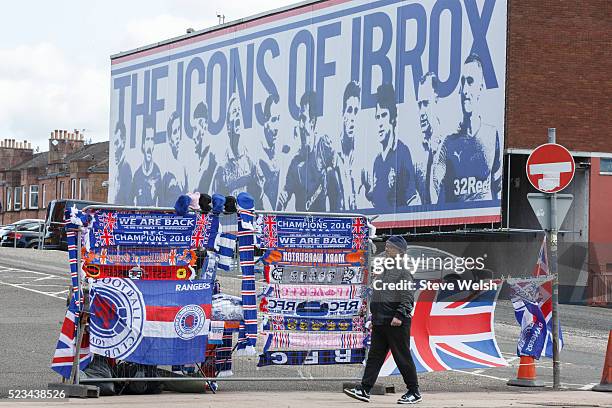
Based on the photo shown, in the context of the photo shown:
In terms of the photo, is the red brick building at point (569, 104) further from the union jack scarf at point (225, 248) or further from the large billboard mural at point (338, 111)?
the union jack scarf at point (225, 248)

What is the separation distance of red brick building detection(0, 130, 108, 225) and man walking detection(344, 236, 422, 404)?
201 ft

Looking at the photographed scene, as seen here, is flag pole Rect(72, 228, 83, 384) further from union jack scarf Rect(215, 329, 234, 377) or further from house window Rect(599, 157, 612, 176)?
house window Rect(599, 157, 612, 176)

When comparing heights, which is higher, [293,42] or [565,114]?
[293,42]

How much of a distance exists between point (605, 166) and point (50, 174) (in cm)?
5230

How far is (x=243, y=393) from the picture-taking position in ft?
41.2

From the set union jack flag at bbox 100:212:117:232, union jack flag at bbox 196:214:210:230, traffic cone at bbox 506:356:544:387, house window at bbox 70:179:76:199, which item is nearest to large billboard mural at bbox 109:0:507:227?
traffic cone at bbox 506:356:544:387

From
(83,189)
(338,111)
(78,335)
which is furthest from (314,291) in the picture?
(83,189)

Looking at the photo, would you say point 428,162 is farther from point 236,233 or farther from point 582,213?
point 236,233

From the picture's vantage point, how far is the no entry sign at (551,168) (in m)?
14.1

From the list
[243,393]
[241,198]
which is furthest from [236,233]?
[243,393]

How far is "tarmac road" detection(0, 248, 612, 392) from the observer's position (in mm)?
13664

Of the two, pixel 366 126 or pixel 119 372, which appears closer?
pixel 119 372

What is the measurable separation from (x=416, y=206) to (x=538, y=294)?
18804 mm

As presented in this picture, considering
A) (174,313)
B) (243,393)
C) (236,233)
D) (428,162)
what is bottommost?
(243,393)
